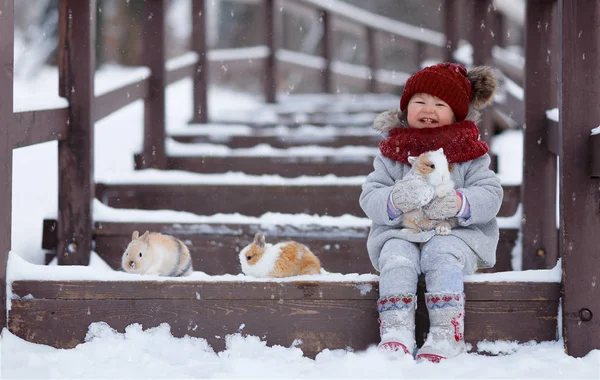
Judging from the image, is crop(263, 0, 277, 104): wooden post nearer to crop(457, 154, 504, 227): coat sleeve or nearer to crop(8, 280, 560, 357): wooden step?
crop(457, 154, 504, 227): coat sleeve

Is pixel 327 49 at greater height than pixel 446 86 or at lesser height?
greater

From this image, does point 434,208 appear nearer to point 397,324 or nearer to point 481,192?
point 481,192

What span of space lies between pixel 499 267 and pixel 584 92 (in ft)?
4.70

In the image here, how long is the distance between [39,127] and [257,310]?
1256mm

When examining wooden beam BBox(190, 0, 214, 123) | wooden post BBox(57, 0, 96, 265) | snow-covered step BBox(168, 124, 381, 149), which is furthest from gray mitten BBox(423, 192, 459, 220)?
wooden beam BBox(190, 0, 214, 123)

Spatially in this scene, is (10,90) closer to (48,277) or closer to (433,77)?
(48,277)

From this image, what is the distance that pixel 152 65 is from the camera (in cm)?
500

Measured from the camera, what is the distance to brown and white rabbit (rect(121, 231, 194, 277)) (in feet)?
9.21

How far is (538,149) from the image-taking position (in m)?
3.68

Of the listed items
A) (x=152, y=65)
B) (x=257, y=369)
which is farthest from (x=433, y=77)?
(x=152, y=65)

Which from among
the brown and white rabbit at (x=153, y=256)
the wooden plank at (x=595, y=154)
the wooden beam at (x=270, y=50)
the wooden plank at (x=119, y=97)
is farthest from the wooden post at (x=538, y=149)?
the wooden beam at (x=270, y=50)

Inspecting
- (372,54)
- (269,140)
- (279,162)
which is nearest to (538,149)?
(279,162)

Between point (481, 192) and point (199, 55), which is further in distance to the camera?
point (199, 55)

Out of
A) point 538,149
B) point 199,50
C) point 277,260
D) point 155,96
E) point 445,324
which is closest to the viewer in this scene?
point 445,324
